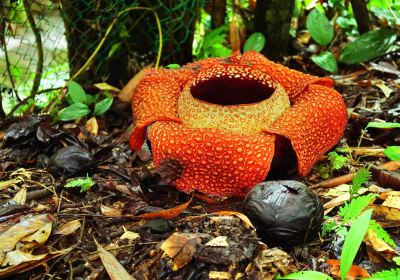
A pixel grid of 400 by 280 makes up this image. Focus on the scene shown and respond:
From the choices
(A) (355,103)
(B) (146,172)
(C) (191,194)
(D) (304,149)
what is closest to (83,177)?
(B) (146,172)

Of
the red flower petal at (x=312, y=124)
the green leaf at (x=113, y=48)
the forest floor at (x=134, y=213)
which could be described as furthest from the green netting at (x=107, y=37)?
the red flower petal at (x=312, y=124)

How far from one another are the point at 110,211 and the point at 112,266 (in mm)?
427

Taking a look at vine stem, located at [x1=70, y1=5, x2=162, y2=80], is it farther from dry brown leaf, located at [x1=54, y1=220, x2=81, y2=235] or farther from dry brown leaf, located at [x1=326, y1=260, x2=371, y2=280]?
dry brown leaf, located at [x1=326, y1=260, x2=371, y2=280]

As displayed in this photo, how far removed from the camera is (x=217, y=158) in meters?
2.17

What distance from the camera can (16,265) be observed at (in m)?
Result: 1.82

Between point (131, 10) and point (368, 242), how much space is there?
2393 mm

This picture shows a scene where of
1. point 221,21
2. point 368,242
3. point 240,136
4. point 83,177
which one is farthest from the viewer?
point 221,21

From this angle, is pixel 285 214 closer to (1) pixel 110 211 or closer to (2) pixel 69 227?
(1) pixel 110 211

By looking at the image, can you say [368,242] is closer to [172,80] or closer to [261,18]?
[172,80]

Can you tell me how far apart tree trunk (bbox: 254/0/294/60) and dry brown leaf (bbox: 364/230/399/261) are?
6.38 feet

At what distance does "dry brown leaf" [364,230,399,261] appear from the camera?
6.20ft

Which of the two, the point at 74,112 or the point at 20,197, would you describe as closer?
the point at 20,197

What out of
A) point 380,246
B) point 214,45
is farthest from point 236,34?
point 380,246

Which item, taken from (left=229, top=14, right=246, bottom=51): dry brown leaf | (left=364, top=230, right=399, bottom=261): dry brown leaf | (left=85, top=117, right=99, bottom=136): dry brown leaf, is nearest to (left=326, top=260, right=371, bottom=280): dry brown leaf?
(left=364, top=230, right=399, bottom=261): dry brown leaf
